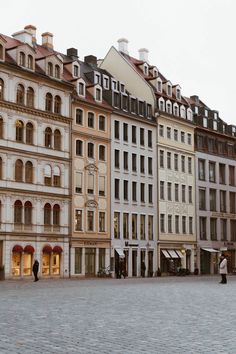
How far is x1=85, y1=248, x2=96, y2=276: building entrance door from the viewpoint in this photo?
5966cm

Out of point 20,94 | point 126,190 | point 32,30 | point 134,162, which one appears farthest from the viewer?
point 134,162

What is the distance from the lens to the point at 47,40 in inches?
2549

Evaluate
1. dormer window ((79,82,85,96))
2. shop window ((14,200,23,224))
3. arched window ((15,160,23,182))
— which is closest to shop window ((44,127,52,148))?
arched window ((15,160,23,182))

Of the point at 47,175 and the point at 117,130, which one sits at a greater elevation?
the point at 117,130

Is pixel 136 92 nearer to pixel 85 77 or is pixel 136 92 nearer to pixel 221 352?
pixel 85 77

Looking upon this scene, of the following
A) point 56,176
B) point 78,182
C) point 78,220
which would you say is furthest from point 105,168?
point 56,176

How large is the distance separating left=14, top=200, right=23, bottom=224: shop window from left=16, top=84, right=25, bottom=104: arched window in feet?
27.7

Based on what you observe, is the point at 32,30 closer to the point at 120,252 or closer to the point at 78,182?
the point at 78,182

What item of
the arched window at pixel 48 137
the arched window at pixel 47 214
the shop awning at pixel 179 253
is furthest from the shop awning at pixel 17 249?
the shop awning at pixel 179 253

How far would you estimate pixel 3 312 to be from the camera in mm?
17844

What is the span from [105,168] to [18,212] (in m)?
13.0

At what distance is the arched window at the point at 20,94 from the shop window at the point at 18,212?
8451 mm

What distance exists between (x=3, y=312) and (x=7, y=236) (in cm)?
3408

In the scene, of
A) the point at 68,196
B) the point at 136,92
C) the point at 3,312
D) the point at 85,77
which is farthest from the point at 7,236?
the point at 3,312
